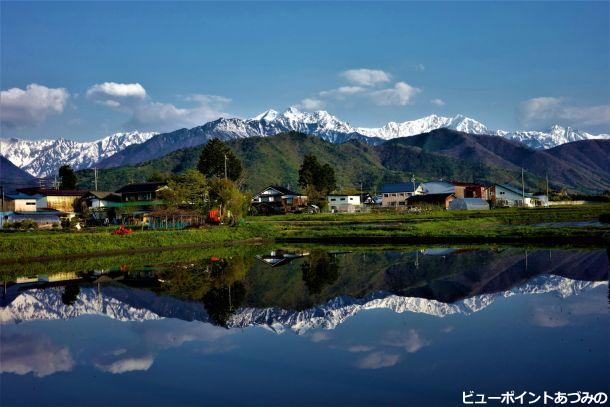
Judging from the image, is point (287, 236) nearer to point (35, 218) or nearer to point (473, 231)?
point (473, 231)

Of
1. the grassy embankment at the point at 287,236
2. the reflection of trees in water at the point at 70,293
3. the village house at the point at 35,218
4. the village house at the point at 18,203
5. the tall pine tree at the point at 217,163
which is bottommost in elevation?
the reflection of trees in water at the point at 70,293

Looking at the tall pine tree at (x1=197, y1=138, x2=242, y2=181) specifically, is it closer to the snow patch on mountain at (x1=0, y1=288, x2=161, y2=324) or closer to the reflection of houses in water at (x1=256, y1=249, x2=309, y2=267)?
the reflection of houses in water at (x1=256, y1=249, x2=309, y2=267)

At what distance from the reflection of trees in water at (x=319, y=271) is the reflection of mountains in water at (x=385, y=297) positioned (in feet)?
3.31

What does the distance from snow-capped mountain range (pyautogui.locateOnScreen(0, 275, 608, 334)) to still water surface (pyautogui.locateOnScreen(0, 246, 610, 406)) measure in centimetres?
9

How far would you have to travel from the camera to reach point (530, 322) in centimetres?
1947

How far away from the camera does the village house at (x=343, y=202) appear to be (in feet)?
351

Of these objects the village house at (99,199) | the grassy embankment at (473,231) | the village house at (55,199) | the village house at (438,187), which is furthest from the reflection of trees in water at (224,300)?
the village house at (438,187)

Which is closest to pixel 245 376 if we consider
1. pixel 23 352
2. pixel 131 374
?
pixel 131 374

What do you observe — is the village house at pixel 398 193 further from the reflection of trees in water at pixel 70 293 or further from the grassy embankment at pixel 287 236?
the reflection of trees in water at pixel 70 293

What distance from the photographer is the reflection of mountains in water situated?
22.3 metres

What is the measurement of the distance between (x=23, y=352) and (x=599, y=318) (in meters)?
19.5

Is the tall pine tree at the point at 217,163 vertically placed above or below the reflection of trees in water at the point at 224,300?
above

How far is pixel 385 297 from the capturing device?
85.0ft

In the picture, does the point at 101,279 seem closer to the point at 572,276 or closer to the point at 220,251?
the point at 220,251
